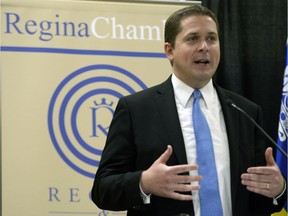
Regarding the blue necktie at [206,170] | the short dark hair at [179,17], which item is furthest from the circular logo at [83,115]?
the blue necktie at [206,170]

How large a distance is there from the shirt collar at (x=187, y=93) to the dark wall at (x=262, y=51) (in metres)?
1.67

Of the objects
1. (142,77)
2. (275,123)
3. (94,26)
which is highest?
(94,26)

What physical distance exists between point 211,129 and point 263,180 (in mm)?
313

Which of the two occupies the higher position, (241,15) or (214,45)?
(241,15)

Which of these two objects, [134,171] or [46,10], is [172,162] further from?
[46,10]

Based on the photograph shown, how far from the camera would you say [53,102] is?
313 centimetres

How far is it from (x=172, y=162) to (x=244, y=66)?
209cm

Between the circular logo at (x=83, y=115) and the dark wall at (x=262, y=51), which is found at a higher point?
the dark wall at (x=262, y=51)

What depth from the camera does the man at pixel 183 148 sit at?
1.92 metres

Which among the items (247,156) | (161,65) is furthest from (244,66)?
(247,156)

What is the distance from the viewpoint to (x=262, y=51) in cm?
394

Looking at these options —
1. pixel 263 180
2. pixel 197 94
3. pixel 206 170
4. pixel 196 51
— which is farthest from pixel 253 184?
pixel 196 51

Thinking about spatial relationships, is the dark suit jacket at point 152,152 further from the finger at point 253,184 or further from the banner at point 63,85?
the banner at point 63,85

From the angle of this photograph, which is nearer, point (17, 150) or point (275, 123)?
point (17, 150)
